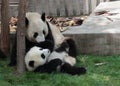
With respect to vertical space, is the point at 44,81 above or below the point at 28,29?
below

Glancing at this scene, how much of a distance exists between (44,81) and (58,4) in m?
6.23

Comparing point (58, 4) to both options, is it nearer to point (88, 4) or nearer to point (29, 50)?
point (88, 4)

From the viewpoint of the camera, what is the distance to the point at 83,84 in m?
6.39

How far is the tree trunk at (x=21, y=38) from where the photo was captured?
6.78m

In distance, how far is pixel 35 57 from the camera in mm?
6926

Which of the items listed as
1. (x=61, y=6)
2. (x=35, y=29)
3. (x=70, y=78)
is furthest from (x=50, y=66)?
(x=61, y=6)

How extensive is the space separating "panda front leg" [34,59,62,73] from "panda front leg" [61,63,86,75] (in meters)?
0.11

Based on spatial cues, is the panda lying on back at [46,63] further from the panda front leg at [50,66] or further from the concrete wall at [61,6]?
the concrete wall at [61,6]

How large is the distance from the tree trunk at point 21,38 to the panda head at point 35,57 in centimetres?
10

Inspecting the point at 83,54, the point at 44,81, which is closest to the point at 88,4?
the point at 83,54

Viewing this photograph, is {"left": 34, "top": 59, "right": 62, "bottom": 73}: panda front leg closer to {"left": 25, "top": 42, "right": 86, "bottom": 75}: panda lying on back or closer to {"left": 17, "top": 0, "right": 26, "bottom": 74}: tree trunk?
{"left": 25, "top": 42, "right": 86, "bottom": 75}: panda lying on back

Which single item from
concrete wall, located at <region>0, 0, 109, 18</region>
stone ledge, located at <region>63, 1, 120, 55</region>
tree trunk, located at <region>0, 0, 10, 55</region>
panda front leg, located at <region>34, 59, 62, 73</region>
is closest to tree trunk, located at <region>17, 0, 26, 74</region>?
panda front leg, located at <region>34, 59, 62, 73</region>

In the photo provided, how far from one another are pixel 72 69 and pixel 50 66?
37cm

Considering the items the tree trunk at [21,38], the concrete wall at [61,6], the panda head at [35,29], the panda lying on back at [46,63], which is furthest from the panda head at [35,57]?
the concrete wall at [61,6]
